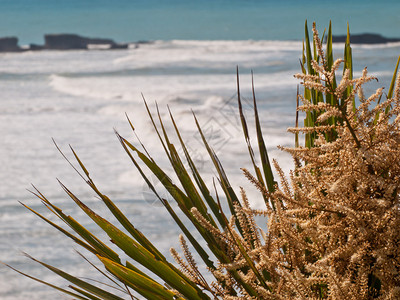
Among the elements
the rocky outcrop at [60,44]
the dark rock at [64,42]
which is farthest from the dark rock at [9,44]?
the dark rock at [64,42]

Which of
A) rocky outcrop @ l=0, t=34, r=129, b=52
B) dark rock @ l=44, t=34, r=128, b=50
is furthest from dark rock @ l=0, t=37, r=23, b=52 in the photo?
dark rock @ l=44, t=34, r=128, b=50

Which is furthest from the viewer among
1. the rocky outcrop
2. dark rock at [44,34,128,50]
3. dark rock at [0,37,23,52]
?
dark rock at [44,34,128,50]

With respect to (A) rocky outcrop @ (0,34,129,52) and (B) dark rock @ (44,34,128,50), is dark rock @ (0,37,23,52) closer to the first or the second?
(A) rocky outcrop @ (0,34,129,52)

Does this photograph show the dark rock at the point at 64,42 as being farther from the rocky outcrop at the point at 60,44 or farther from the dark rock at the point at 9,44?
the dark rock at the point at 9,44

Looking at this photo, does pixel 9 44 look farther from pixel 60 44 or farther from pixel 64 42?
pixel 64 42

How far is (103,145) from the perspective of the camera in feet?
20.1

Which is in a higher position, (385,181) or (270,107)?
(385,181)

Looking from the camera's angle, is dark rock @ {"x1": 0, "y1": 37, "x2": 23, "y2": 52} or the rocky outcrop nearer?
dark rock @ {"x1": 0, "y1": 37, "x2": 23, "y2": 52}

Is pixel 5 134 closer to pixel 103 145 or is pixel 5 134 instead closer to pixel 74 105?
pixel 103 145

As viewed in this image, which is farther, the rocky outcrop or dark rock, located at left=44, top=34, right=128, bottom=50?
dark rock, located at left=44, top=34, right=128, bottom=50

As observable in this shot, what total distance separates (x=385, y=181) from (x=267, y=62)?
15.2 metres

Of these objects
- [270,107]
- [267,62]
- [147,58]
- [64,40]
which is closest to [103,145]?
[270,107]

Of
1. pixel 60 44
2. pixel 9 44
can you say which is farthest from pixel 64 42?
pixel 9 44

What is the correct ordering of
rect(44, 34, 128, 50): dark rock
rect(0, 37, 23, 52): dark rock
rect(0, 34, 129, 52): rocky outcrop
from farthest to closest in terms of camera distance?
1. rect(44, 34, 128, 50): dark rock
2. rect(0, 34, 129, 52): rocky outcrop
3. rect(0, 37, 23, 52): dark rock
